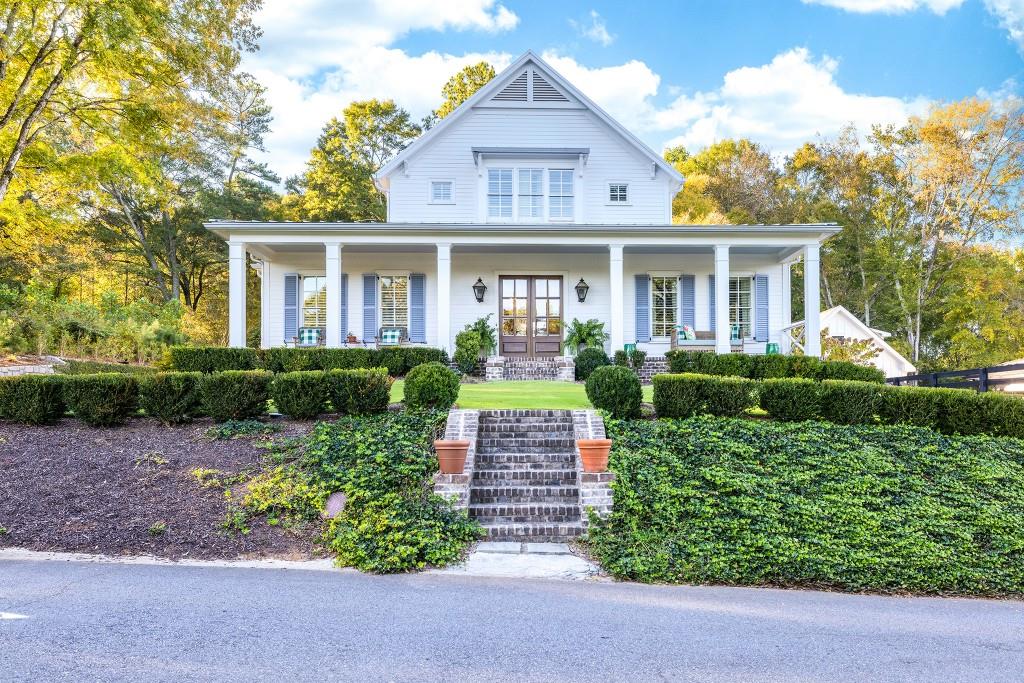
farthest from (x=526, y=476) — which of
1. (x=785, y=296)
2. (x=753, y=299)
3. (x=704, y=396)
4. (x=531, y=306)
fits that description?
(x=785, y=296)

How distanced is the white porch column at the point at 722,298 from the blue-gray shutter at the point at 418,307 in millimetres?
7181

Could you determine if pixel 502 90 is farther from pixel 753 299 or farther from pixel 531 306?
pixel 753 299

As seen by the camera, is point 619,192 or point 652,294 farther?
point 619,192

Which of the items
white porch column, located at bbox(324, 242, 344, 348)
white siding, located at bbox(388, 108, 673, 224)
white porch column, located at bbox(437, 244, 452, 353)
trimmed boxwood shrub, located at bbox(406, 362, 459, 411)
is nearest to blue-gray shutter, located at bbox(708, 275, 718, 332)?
white siding, located at bbox(388, 108, 673, 224)

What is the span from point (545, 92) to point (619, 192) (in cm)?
332

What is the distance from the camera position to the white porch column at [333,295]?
12.8 m

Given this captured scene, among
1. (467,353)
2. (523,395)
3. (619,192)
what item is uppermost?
(619,192)

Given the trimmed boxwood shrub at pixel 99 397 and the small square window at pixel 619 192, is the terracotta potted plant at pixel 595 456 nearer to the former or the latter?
the trimmed boxwood shrub at pixel 99 397

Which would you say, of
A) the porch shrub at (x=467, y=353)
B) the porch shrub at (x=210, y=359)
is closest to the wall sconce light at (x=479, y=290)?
the porch shrub at (x=467, y=353)

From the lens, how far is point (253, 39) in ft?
45.9

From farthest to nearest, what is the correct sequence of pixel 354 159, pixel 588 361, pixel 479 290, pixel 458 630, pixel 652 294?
pixel 354 159 → pixel 652 294 → pixel 479 290 → pixel 588 361 → pixel 458 630

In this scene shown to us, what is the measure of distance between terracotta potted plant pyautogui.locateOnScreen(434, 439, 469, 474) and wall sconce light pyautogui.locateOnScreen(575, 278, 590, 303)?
9859 mm

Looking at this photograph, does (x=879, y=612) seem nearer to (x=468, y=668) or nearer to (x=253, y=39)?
(x=468, y=668)

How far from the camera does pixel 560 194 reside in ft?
49.9
